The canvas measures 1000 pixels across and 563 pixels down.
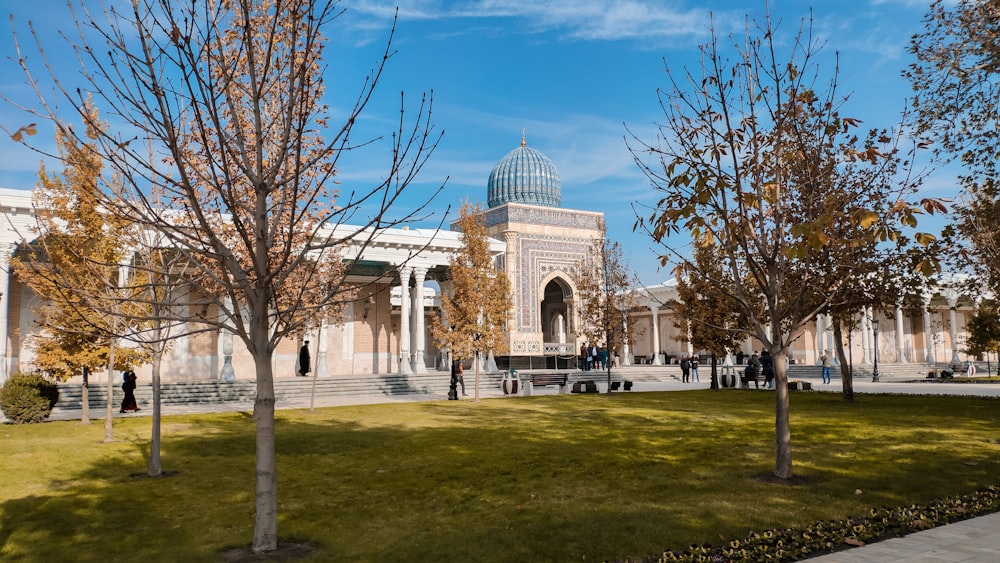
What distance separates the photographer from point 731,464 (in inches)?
371

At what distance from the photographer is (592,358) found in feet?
→ 120

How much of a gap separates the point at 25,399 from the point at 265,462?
13319 mm

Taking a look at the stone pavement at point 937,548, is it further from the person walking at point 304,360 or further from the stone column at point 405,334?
the person walking at point 304,360

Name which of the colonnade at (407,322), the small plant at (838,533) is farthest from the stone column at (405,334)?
the small plant at (838,533)

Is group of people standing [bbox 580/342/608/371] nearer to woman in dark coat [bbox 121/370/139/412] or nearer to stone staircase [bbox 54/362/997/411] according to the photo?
stone staircase [bbox 54/362/997/411]

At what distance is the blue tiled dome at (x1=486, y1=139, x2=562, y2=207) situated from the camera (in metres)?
42.9

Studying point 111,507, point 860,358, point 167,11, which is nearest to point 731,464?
point 111,507

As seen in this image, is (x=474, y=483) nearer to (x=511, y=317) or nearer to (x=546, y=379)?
(x=511, y=317)

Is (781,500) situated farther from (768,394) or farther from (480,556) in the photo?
(768,394)

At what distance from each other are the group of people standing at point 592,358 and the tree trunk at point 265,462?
30.1 meters

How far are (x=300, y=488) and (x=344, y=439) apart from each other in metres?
4.31

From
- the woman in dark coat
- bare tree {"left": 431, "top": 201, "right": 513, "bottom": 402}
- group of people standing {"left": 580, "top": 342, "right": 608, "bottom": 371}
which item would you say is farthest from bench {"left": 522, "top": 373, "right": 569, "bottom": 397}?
the woman in dark coat

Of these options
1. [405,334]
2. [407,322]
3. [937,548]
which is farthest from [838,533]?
[407,322]

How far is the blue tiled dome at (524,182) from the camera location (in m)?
42.9
